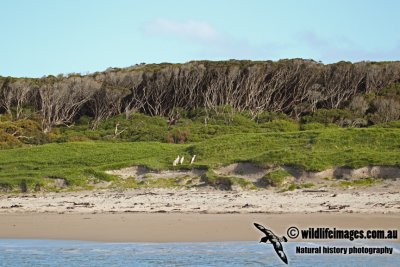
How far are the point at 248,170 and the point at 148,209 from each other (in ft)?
20.7

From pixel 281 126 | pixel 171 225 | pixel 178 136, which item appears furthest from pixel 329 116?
pixel 171 225

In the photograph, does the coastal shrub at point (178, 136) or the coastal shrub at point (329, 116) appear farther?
the coastal shrub at point (329, 116)

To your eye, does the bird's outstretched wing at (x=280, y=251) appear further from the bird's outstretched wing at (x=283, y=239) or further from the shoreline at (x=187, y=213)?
the shoreline at (x=187, y=213)

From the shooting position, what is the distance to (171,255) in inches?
562

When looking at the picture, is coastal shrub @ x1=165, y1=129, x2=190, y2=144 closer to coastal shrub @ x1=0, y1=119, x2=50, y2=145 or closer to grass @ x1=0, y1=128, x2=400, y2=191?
grass @ x1=0, y1=128, x2=400, y2=191

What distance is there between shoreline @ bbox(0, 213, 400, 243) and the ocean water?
0.94 metres

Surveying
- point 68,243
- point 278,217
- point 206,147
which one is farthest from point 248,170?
point 68,243

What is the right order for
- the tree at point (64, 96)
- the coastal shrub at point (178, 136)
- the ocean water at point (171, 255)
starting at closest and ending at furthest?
1. the ocean water at point (171, 255)
2. the coastal shrub at point (178, 136)
3. the tree at point (64, 96)

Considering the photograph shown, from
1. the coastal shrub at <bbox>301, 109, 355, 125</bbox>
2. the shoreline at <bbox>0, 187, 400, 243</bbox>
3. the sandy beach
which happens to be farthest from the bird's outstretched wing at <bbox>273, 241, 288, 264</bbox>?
the coastal shrub at <bbox>301, 109, 355, 125</bbox>

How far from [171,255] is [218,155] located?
53.2 ft

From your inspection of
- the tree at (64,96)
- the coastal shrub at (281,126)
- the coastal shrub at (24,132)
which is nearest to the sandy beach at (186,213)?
the coastal shrub at (24,132)

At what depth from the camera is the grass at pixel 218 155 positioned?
26172 mm

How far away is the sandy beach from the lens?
17.2 metres

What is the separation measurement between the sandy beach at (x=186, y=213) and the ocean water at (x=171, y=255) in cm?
102
